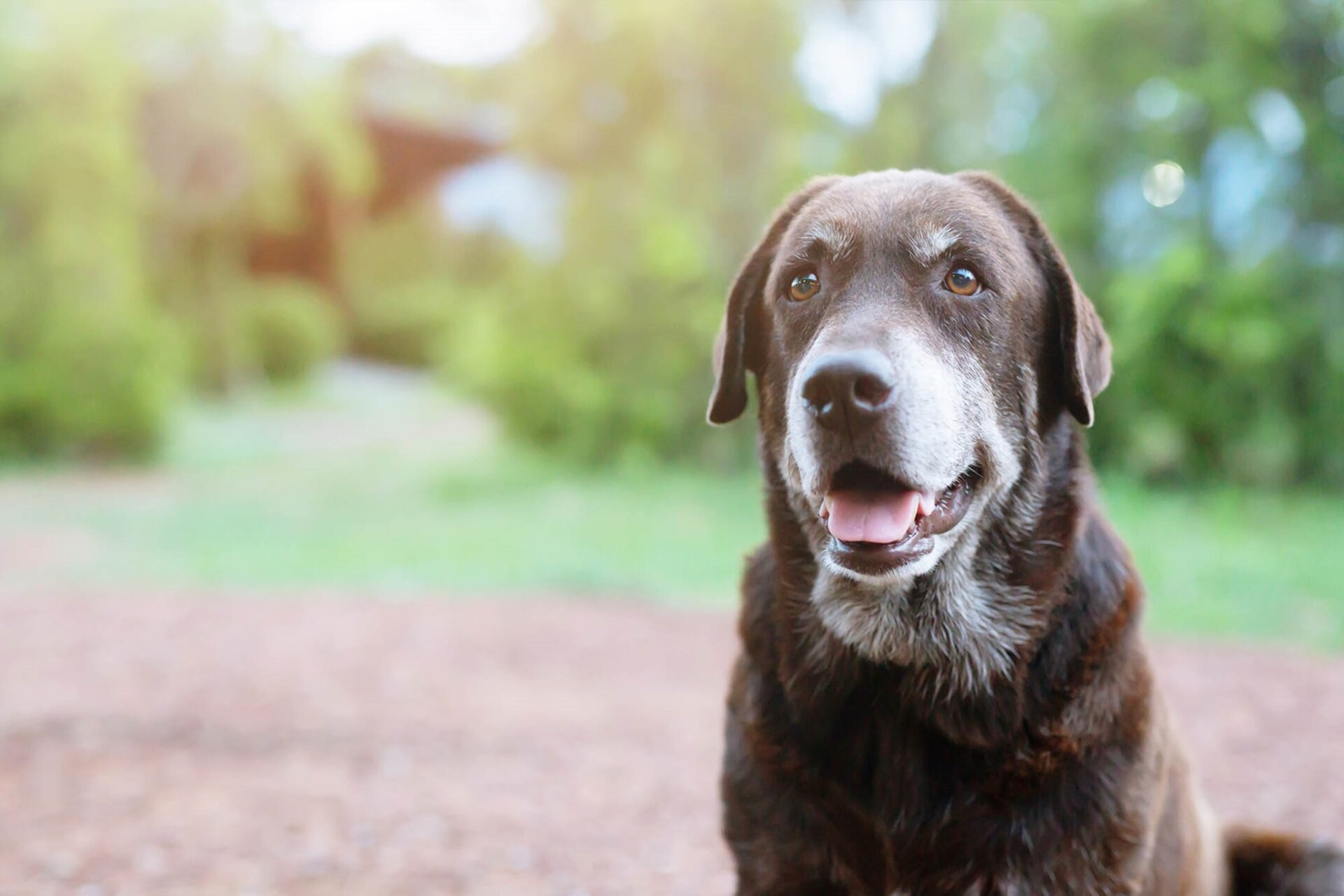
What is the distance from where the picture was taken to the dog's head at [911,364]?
7.25 ft

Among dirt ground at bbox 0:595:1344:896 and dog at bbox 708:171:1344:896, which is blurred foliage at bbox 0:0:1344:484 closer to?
dirt ground at bbox 0:595:1344:896

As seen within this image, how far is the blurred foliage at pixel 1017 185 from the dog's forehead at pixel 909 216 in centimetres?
840

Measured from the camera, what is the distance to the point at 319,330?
78.2 ft

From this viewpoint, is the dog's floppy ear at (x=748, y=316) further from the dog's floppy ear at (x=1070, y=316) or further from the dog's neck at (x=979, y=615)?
the dog's neck at (x=979, y=615)

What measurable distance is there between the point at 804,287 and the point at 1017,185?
32.0 feet

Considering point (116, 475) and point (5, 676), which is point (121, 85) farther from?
point (5, 676)

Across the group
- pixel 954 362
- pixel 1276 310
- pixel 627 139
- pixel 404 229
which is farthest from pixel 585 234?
pixel 404 229

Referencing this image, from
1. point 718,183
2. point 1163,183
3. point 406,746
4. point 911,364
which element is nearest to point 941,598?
point 911,364

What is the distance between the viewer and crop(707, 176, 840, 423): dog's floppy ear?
279 centimetres

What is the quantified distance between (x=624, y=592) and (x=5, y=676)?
3920mm

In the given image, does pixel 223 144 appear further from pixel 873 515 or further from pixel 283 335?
pixel 873 515

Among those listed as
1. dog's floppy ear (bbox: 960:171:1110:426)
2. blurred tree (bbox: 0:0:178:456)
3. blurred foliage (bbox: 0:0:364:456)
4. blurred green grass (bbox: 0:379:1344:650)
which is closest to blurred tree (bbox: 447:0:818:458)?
blurred green grass (bbox: 0:379:1344:650)

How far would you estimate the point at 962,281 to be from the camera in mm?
2428

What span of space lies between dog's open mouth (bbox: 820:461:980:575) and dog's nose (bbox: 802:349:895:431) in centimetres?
12
